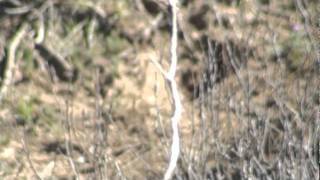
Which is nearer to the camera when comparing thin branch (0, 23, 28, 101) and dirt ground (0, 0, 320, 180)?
dirt ground (0, 0, 320, 180)

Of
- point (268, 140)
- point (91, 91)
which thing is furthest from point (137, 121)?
point (268, 140)

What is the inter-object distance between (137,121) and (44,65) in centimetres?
51

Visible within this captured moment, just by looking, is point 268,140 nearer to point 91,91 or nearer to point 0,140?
point 91,91

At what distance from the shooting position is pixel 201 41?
13.2 feet

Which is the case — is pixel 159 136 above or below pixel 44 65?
below

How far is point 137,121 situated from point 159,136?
0.28 m

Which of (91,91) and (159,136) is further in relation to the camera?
(91,91)

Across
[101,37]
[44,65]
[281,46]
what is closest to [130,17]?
[101,37]

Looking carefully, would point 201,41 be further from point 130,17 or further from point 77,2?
point 77,2

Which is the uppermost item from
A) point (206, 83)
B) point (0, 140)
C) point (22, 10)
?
point (22, 10)

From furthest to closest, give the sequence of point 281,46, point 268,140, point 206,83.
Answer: point 281,46 < point 206,83 < point 268,140

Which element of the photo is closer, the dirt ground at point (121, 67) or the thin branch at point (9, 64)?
the dirt ground at point (121, 67)

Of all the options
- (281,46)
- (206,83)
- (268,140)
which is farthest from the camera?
(281,46)

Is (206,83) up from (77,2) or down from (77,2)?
down
